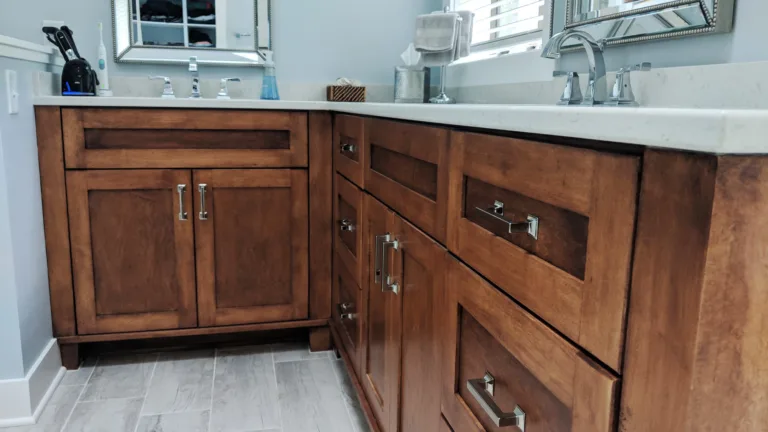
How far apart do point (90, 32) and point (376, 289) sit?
5.71 feet

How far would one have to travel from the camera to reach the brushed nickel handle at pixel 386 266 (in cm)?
132

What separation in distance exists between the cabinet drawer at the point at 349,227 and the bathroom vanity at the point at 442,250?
0.01 meters

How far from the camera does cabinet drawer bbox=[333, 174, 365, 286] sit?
1.72 m

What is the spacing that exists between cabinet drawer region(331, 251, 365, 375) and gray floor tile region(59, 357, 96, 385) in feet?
2.90

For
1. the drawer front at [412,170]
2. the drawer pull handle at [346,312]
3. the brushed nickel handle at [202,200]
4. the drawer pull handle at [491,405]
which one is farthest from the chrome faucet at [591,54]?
the brushed nickel handle at [202,200]

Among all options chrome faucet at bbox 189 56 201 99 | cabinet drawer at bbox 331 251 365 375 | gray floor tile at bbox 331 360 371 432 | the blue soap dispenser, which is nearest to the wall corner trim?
A: chrome faucet at bbox 189 56 201 99

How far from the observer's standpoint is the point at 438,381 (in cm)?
106

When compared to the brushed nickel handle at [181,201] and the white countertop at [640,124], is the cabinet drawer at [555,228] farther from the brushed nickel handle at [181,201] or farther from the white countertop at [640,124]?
the brushed nickel handle at [181,201]

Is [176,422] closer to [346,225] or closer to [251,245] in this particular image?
[251,245]

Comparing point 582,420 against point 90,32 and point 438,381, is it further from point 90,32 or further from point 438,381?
point 90,32

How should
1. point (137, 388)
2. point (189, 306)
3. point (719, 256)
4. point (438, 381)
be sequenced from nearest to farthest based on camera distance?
point (719, 256), point (438, 381), point (137, 388), point (189, 306)

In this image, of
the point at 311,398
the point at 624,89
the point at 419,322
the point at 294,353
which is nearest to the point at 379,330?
the point at 419,322

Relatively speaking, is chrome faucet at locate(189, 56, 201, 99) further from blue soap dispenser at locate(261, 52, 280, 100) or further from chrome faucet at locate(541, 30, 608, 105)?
chrome faucet at locate(541, 30, 608, 105)

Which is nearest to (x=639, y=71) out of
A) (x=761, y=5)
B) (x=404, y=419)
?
(x=761, y=5)
